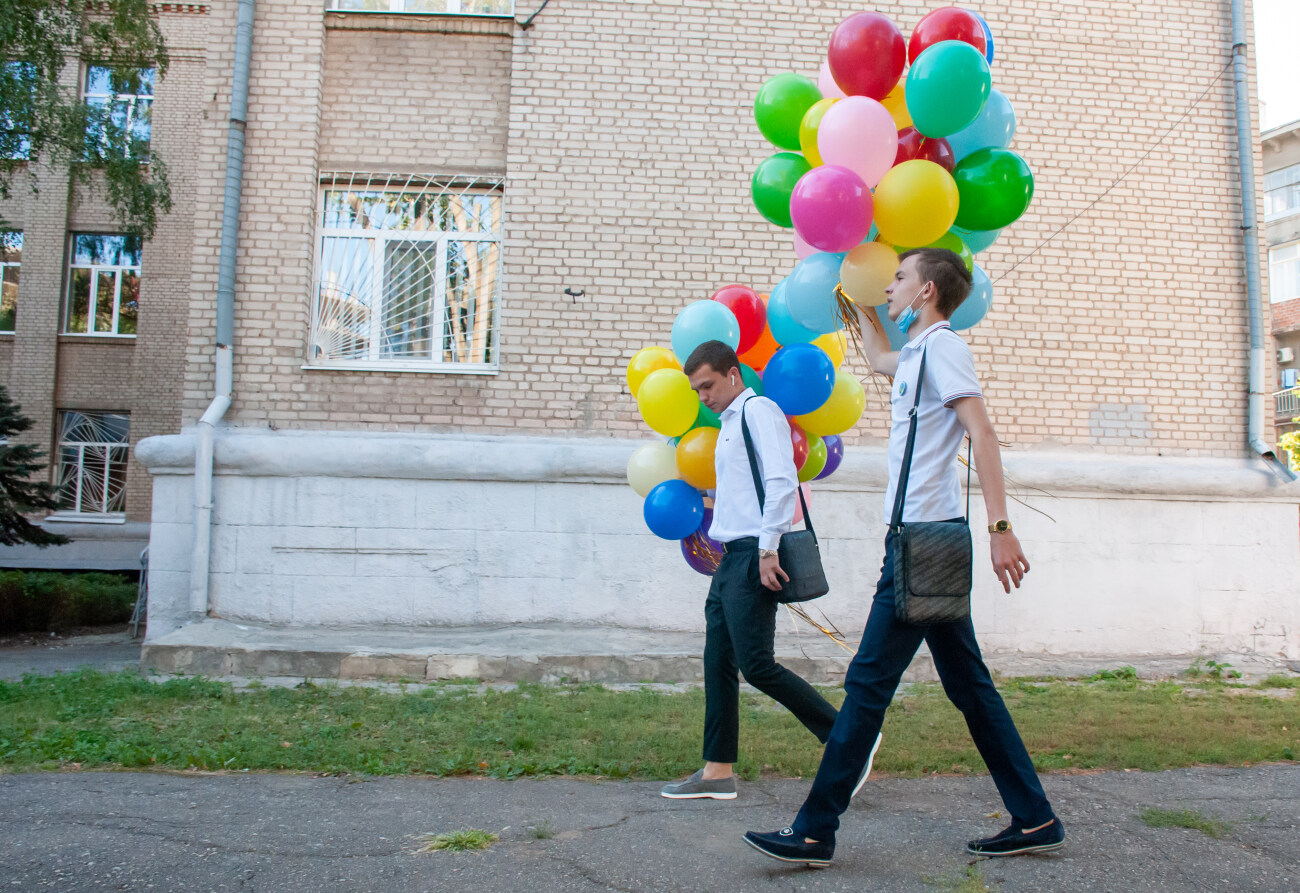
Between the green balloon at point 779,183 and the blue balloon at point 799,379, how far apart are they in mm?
606

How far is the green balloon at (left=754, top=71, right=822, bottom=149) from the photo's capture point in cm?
411

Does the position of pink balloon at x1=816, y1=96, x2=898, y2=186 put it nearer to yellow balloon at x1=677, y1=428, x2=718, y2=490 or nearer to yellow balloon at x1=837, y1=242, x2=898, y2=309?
yellow balloon at x1=837, y1=242, x2=898, y2=309

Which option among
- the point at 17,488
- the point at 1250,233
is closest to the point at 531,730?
the point at 1250,233

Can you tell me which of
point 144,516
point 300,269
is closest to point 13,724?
point 300,269

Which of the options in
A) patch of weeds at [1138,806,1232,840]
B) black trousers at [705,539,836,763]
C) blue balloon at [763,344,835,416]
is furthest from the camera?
blue balloon at [763,344,835,416]

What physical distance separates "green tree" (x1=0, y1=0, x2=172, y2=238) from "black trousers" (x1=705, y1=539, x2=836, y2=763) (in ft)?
25.3

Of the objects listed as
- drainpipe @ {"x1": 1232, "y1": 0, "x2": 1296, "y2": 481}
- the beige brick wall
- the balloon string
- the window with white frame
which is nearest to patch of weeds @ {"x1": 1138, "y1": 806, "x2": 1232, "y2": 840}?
the beige brick wall

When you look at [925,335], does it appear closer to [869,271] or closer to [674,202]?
[869,271]

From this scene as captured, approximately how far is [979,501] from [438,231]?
5.10 meters

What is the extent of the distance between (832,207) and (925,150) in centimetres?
69

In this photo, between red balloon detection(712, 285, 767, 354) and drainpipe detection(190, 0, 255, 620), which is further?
drainpipe detection(190, 0, 255, 620)

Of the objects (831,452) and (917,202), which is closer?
(917,202)

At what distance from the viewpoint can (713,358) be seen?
3.61 meters

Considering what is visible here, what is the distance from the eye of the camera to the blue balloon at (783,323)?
3908 mm
